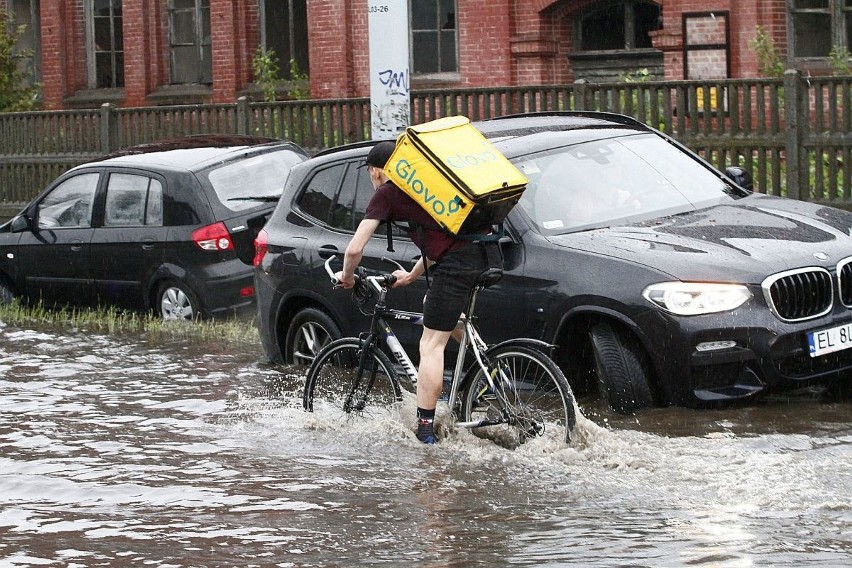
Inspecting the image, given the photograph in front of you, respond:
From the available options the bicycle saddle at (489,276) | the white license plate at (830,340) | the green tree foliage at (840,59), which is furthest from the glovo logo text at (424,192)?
the green tree foliage at (840,59)

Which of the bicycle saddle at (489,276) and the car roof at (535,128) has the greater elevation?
the car roof at (535,128)

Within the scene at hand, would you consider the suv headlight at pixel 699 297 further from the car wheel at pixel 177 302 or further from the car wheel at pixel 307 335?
the car wheel at pixel 177 302

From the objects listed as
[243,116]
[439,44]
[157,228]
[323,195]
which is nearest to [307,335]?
[323,195]

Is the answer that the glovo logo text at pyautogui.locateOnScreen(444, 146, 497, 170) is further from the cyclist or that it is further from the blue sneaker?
the blue sneaker

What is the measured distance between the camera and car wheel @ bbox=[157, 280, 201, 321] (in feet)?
45.3

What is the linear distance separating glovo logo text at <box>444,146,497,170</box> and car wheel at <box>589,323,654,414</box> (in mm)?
1281

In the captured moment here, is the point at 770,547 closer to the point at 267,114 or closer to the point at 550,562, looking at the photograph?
the point at 550,562

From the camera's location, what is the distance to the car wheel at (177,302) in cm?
1382

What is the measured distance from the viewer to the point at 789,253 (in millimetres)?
8625

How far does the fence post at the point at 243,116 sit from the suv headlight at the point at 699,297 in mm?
11346

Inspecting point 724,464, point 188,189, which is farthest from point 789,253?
point 188,189

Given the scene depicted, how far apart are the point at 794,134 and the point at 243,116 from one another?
690 cm

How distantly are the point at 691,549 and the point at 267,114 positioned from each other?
528 inches

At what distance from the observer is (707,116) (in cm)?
1542
